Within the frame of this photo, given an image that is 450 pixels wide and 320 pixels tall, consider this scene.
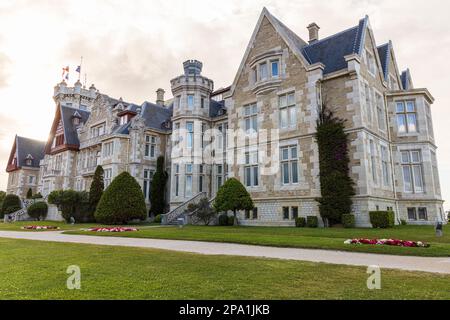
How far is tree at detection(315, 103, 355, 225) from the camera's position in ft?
65.8

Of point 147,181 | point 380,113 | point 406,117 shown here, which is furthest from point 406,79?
point 147,181

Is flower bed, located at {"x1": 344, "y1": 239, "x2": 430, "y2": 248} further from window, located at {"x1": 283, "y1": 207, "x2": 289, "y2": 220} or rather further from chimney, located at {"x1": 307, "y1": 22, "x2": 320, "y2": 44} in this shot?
chimney, located at {"x1": 307, "y1": 22, "x2": 320, "y2": 44}

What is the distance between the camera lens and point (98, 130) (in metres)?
39.8

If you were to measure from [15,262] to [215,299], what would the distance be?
5645 mm

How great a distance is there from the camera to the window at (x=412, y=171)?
23.5 metres

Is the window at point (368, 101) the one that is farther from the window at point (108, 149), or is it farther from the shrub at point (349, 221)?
the window at point (108, 149)

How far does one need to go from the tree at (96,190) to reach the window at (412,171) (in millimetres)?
26276

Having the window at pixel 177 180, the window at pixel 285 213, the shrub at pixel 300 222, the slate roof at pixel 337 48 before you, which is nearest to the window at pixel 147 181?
the window at pixel 177 180

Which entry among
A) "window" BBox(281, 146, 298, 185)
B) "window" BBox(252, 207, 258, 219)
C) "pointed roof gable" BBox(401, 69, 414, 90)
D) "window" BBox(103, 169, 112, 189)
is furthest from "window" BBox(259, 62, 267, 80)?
"window" BBox(103, 169, 112, 189)

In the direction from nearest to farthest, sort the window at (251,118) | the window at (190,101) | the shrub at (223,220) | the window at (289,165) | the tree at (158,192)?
1. the window at (289,165)
2. the shrub at (223,220)
3. the window at (251,118)
4. the window at (190,101)
5. the tree at (158,192)

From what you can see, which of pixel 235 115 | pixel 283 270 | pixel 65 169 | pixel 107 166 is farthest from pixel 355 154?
pixel 65 169

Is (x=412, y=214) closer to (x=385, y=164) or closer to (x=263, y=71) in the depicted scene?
(x=385, y=164)

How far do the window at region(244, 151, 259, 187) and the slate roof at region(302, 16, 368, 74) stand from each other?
26.6ft
